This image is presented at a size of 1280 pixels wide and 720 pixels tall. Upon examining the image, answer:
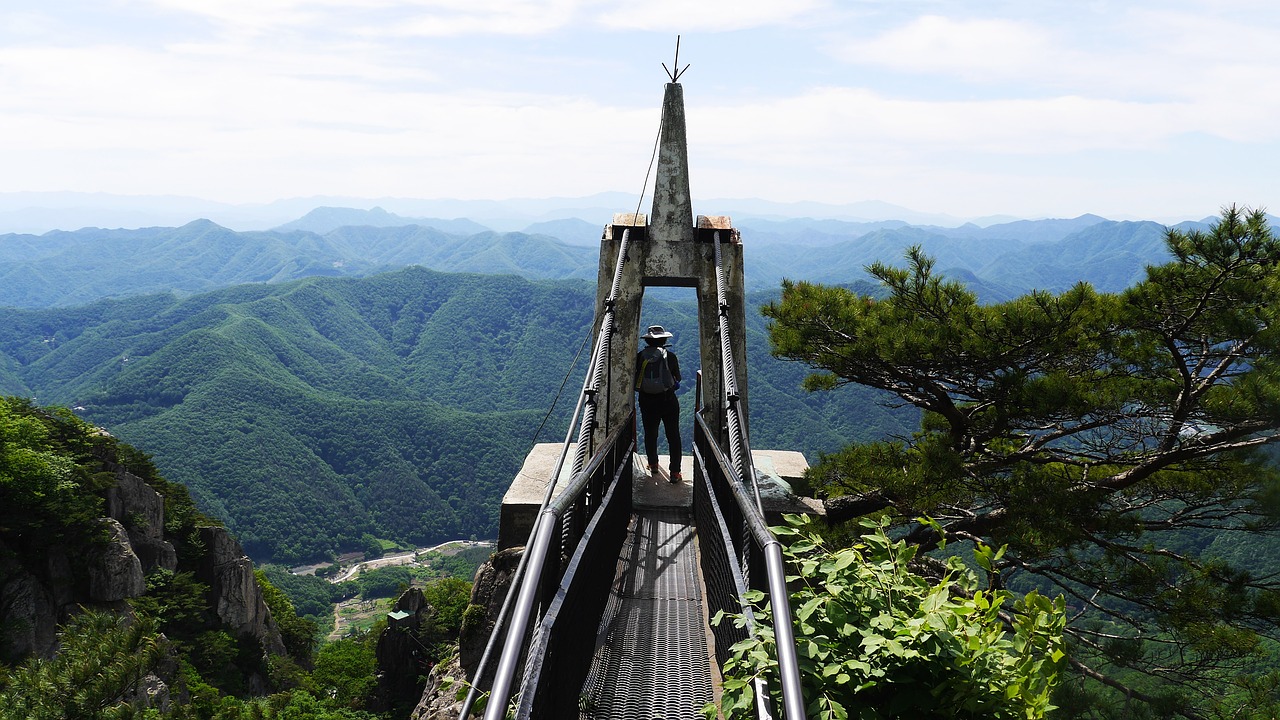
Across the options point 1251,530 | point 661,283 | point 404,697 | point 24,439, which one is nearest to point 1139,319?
point 1251,530

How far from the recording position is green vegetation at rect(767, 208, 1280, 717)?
6.54 m

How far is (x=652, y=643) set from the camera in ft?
12.4

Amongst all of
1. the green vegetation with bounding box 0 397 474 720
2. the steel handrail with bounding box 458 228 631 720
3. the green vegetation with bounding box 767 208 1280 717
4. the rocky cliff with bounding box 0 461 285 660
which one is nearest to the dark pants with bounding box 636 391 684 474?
the steel handrail with bounding box 458 228 631 720

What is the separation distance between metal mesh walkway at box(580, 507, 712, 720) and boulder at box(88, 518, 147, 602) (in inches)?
1104

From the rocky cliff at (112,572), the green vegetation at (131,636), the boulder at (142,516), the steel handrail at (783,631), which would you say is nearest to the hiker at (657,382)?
the steel handrail at (783,631)

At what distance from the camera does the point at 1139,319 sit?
23.5 feet

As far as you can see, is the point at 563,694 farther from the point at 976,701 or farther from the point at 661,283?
the point at 661,283

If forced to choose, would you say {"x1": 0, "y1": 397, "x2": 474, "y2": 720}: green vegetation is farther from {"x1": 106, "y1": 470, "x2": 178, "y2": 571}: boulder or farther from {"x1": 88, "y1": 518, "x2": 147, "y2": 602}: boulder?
{"x1": 106, "y1": 470, "x2": 178, "y2": 571}: boulder

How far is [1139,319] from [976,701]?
644 cm

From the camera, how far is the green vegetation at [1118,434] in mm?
6539

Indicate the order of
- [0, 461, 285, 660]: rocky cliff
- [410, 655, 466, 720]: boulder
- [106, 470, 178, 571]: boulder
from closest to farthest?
1. [410, 655, 466, 720]: boulder
2. [0, 461, 285, 660]: rocky cliff
3. [106, 470, 178, 571]: boulder

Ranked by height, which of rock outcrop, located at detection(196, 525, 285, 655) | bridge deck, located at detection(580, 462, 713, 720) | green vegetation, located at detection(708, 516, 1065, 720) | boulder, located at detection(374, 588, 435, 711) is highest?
green vegetation, located at detection(708, 516, 1065, 720)

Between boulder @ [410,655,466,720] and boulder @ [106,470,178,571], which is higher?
boulder @ [410,655,466,720]

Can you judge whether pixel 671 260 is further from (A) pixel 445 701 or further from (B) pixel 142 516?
(B) pixel 142 516
